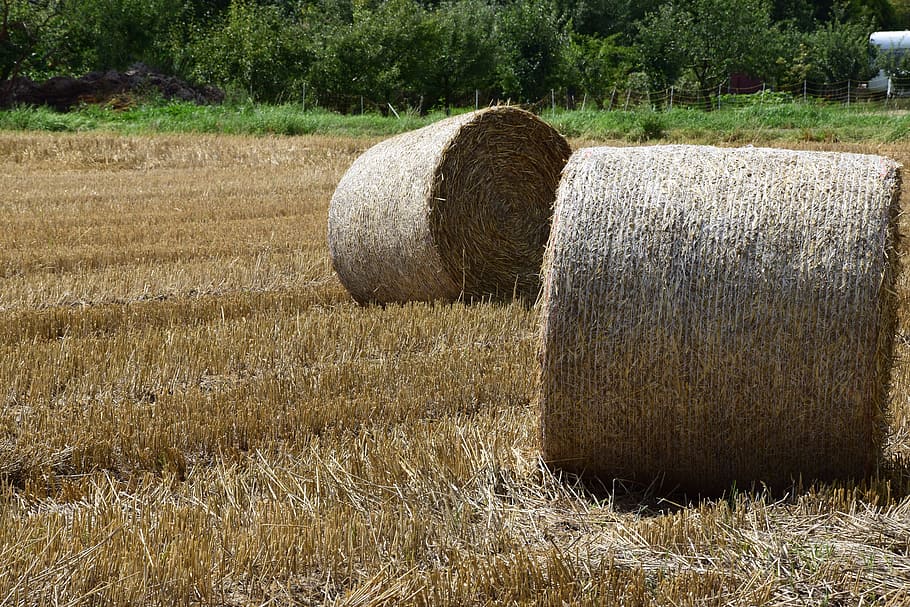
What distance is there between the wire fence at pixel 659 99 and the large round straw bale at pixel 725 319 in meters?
25.1

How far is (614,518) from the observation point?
12.4 ft

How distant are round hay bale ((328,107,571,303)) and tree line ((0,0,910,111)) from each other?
22569 millimetres

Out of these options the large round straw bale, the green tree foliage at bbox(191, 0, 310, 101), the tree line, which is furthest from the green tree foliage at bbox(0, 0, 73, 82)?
the large round straw bale

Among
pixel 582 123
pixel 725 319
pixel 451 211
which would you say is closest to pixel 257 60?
pixel 582 123

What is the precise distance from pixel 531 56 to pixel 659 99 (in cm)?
524

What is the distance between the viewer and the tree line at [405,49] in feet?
113

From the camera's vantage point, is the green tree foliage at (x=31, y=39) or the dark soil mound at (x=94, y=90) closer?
the dark soil mound at (x=94, y=90)

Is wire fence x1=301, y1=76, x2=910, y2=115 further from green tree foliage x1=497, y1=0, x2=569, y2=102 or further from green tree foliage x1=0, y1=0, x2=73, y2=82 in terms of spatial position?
green tree foliage x1=0, y1=0, x2=73, y2=82

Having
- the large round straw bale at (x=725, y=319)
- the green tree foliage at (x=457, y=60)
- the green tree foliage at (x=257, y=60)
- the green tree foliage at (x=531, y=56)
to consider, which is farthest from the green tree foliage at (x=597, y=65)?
the large round straw bale at (x=725, y=319)

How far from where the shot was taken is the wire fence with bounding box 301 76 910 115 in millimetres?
32562

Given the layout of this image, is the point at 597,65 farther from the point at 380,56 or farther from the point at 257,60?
the point at 257,60

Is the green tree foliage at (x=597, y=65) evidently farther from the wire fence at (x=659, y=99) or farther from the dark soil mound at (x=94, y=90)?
the dark soil mound at (x=94, y=90)

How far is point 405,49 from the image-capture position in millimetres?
36875

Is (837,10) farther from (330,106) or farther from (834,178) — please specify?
(834,178)
